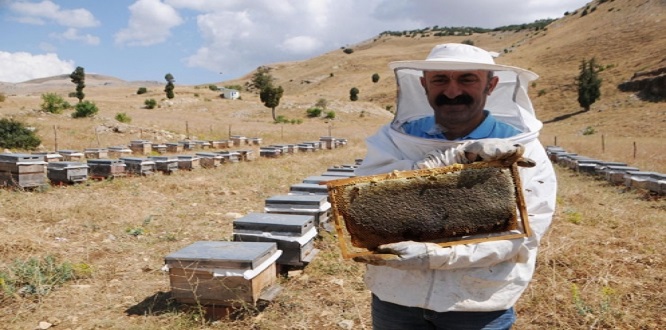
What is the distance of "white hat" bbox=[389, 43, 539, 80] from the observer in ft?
6.39

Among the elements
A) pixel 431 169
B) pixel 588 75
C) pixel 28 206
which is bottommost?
pixel 28 206

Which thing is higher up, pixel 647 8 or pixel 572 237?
pixel 647 8

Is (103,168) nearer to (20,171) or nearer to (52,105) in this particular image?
(20,171)

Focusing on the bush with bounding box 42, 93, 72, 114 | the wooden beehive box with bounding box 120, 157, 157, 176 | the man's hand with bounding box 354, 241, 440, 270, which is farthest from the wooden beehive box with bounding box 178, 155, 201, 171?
the bush with bounding box 42, 93, 72, 114

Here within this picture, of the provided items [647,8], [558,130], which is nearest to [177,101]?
[558,130]

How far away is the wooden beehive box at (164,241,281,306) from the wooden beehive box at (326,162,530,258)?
88.0 inches

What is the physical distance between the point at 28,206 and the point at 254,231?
5.33 m

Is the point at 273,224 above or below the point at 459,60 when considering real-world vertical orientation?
below

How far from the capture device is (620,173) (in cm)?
1141

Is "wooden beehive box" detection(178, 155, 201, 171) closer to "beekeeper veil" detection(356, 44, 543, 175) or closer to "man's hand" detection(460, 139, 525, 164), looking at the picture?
"beekeeper veil" detection(356, 44, 543, 175)

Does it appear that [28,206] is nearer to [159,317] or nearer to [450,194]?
[159,317]

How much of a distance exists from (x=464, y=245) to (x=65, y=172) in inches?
412

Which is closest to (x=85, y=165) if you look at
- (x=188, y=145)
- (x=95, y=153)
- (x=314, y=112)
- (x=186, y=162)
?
(x=186, y=162)

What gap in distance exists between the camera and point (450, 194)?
1.83 metres
